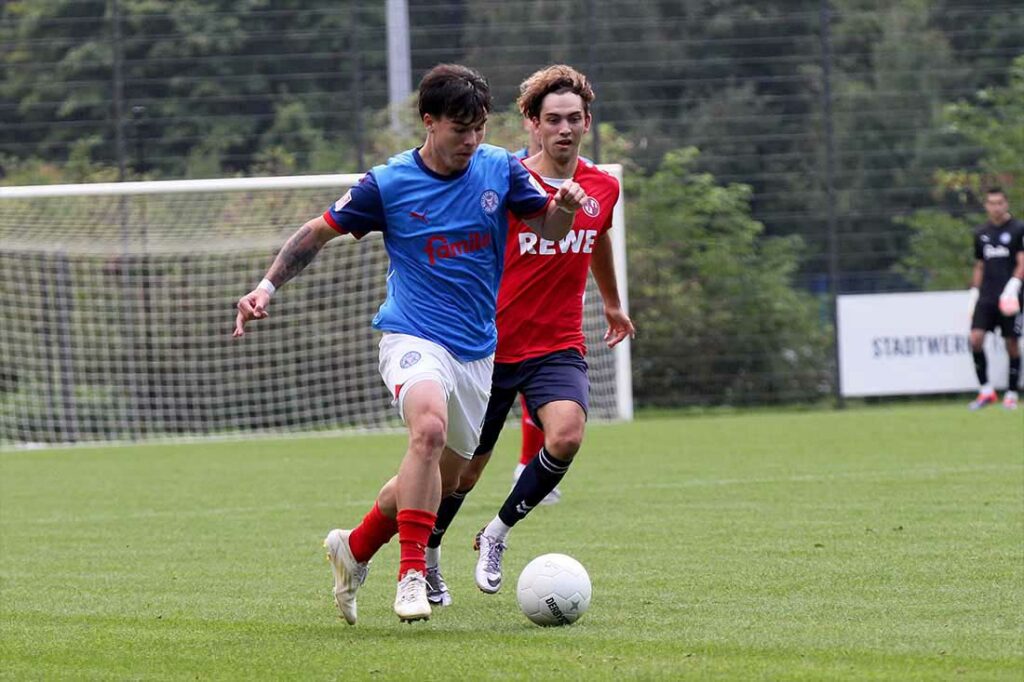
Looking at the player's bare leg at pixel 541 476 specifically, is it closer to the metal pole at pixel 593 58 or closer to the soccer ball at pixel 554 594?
the soccer ball at pixel 554 594

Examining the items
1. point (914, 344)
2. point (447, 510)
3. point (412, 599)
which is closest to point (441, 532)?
point (447, 510)

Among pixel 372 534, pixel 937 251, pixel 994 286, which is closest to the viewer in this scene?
pixel 372 534

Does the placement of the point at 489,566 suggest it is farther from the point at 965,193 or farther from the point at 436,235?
the point at 965,193

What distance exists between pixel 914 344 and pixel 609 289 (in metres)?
12.4

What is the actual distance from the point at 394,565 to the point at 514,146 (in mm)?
12635

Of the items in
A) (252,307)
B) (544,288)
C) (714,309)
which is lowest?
(714,309)

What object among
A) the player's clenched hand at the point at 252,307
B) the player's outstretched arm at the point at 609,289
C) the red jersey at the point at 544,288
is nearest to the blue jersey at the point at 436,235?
the player's clenched hand at the point at 252,307

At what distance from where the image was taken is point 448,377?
5.56 meters

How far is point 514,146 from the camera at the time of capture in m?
19.6

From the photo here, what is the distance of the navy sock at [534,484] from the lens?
6316mm

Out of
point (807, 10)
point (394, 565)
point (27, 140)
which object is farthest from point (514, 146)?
point (394, 565)

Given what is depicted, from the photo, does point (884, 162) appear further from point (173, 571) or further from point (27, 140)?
point (173, 571)

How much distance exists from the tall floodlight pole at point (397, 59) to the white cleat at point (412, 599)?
14.6 meters

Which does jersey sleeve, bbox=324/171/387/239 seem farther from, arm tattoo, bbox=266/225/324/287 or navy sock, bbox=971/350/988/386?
navy sock, bbox=971/350/988/386
